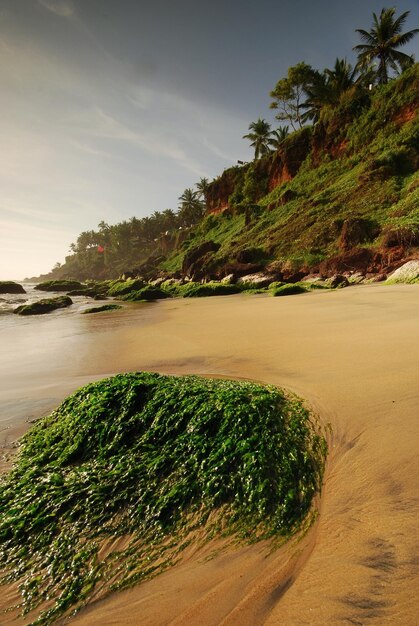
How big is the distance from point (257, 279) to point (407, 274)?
8489 mm

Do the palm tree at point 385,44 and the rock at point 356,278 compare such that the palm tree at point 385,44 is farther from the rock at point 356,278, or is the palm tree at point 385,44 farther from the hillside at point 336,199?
the rock at point 356,278

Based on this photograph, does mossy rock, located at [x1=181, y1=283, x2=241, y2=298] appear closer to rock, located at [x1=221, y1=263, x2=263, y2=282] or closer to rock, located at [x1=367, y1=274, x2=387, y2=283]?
rock, located at [x1=221, y1=263, x2=263, y2=282]

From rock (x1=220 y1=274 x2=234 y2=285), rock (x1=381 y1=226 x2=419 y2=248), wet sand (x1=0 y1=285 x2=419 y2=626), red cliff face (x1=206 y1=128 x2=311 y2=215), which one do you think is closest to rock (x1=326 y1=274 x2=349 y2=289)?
rock (x1=381 y1=226 x2=419 y2=248)

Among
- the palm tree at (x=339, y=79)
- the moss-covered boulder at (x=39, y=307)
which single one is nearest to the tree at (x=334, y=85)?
the palm tree at (x=339, y=79)

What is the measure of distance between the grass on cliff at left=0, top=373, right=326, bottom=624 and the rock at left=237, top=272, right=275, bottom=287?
15.6 m

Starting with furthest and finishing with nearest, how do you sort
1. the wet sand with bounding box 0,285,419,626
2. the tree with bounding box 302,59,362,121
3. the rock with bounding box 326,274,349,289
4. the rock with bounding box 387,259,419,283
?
1. the tree with bounding box 302,59,362,121
2. the rock with bounding box 326,274,349,289
3. the rock with bounding box 387,259,419,283
4. the wet sand with bounding box 0,285,419,626

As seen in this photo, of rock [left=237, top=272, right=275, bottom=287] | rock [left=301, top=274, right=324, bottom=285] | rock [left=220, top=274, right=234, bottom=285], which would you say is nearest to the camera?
rock [left=301, top=274, right=324, bottom=285]

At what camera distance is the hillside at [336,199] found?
17.8m

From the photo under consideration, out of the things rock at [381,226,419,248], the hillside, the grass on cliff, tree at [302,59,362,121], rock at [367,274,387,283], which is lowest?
the grass on cliff

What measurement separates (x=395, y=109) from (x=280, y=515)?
3462 centimetres

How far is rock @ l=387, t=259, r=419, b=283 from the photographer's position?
11598 millimetres

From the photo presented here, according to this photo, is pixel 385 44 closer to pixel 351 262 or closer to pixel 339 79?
pixel 339 79

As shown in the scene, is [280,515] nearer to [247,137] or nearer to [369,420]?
[369,420]

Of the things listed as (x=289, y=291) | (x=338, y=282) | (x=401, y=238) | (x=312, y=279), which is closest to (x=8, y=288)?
(x=312, y=279)
